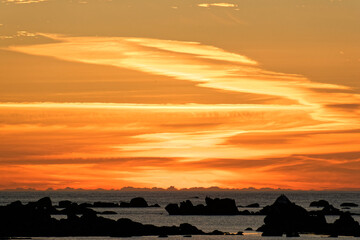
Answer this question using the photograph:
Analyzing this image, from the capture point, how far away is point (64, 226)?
4542 inches

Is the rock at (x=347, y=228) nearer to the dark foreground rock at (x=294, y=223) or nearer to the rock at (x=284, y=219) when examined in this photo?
the dark foreground rock at (x=294, y=223)

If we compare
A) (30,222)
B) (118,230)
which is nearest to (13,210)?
(30,222)

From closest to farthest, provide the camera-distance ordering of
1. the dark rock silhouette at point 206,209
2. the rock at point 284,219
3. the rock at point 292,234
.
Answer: the rock at point 284,219
the rock at point 292,234
the dark rock silhouette at point 206,209

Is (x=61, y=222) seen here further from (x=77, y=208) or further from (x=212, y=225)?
(x=77, y=208)

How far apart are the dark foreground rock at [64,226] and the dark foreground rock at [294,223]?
8.35 m

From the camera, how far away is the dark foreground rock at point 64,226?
11388 centimetres

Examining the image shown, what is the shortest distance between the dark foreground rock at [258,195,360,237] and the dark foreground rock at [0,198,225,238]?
27.4ft

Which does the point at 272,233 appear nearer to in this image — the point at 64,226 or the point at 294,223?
the point at 294,223

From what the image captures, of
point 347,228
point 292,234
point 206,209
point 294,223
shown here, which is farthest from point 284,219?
point 206,209

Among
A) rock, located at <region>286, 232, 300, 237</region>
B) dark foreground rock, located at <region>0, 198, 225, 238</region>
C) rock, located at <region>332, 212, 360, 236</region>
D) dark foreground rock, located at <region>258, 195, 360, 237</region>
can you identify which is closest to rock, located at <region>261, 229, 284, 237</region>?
dark foreground rock, located at <region>258, 195, 360, 237</region>

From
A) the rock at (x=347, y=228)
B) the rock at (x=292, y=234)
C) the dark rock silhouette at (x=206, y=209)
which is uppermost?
the dark rock silhouette at (x=206, y=209)

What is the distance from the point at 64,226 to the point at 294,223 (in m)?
33.0

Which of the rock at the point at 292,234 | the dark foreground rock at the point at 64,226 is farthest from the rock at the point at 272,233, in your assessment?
the dark foreground rock at the point at 64,226

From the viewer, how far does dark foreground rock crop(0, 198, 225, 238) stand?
4483 inches
